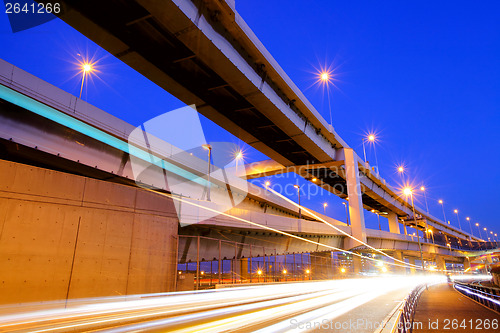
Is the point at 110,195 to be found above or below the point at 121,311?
above

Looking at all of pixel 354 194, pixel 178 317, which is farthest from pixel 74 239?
pixel 354 194

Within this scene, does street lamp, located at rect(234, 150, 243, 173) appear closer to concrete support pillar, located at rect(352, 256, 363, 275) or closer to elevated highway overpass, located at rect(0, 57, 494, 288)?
elevated highway overpass, located at rect(0, 57, 494, 288)

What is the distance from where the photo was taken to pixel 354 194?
34.2 metres

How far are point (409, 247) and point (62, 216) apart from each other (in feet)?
197

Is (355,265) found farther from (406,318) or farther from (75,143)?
(75,143)

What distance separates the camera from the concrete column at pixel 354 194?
1316 inches

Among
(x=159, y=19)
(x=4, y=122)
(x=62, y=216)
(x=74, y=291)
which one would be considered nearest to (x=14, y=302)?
(x=74, y=291)

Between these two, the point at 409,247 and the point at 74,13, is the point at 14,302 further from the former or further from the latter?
the point at 409,247

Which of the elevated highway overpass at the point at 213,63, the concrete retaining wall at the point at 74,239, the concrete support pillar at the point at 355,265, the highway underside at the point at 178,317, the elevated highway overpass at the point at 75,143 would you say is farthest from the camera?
the concrete support pillar at the point at 355,265

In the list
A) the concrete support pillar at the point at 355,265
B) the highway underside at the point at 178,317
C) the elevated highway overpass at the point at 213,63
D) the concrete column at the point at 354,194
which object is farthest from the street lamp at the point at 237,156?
the highway underside at the point at 178,317

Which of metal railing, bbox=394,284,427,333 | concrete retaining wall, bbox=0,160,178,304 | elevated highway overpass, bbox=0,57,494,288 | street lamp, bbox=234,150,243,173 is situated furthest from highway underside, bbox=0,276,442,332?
street lamp, bbox=234,150,243,173

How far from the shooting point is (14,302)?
31.5 ft

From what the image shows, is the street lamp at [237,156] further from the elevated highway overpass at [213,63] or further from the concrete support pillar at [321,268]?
the concrete support pillar at [321,268]

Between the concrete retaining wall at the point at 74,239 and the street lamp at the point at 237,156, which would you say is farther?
the street lamp at the point at 237,156
